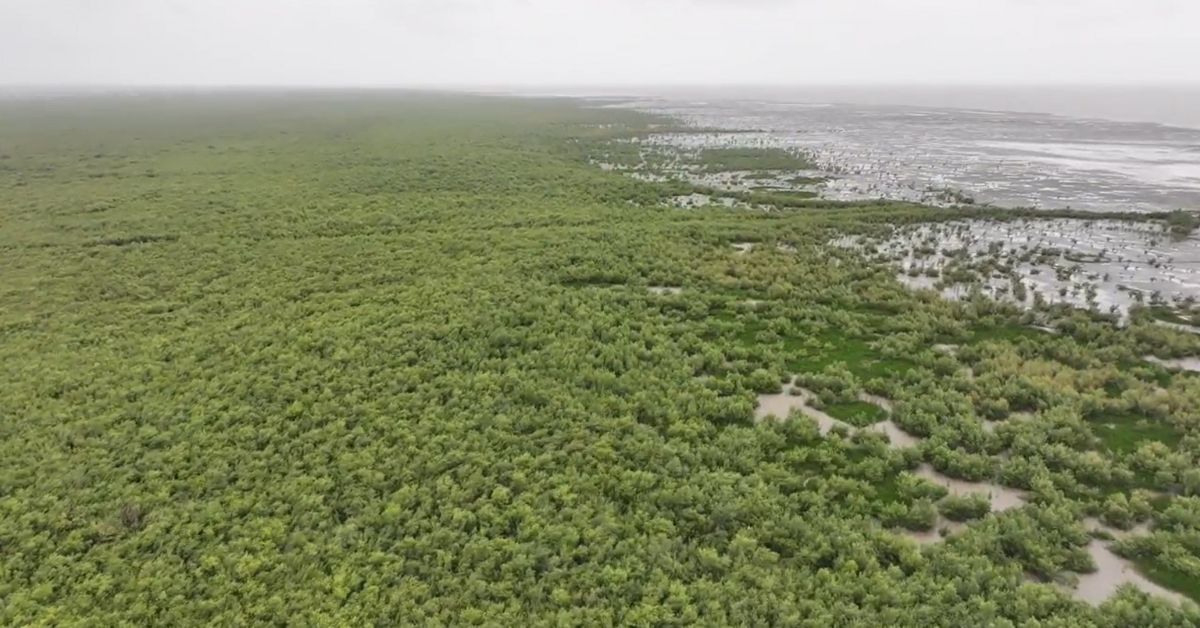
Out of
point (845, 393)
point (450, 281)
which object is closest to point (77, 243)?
point (450, 281)

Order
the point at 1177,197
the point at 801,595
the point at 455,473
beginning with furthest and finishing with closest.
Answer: the point at 1177,197 → the point at 455,473 → the point at 801,595

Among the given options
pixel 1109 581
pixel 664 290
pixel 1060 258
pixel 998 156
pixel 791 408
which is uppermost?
pixel 998 156

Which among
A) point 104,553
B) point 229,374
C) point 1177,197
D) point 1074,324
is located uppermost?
point 1177,197

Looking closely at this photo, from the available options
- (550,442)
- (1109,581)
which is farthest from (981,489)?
(550,442)

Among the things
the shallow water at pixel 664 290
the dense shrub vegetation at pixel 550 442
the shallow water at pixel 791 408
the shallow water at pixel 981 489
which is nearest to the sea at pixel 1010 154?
the shallow water at pixel 664 290

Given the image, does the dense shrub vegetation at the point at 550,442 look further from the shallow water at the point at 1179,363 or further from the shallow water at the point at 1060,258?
the shallow water at the point at 1060,258

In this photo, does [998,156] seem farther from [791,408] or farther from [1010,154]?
[791,408]

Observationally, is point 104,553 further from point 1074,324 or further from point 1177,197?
point 1177,197

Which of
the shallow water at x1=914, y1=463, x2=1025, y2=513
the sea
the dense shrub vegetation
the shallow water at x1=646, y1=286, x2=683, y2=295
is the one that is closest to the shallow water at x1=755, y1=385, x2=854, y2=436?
the dense shrub vegetation
